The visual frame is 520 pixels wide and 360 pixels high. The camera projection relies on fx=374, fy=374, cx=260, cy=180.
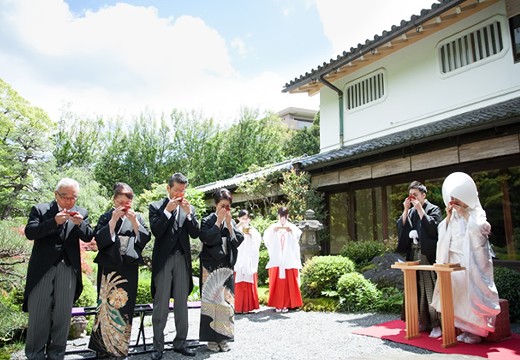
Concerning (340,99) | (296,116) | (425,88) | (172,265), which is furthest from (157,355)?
(296,116)

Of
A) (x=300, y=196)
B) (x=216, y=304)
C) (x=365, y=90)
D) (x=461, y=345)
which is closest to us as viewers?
A: (x=461, y=345)

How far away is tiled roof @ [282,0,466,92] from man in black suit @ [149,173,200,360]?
26.0ft

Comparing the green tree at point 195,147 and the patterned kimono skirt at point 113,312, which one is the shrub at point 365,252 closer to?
the patterned kimono skirt at point 113,312

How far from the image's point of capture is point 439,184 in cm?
872

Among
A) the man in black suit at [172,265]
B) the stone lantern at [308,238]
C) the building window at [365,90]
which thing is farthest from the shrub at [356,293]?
the building window at [365,90]

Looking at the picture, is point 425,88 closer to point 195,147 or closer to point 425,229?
point 425,229

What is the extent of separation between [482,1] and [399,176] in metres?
4.50

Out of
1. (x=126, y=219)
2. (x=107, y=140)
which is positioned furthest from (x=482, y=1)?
(x=107, y=140)

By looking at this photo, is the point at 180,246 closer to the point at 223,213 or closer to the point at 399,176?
the point at 223,213

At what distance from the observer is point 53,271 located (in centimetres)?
404

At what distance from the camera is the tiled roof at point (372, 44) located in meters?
9.03

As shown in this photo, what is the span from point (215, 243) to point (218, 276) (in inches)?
17.9

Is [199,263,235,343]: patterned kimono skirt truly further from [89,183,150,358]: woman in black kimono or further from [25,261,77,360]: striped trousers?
[25,261,77,360]: striped trousers

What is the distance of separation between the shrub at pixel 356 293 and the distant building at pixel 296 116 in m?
30.9
